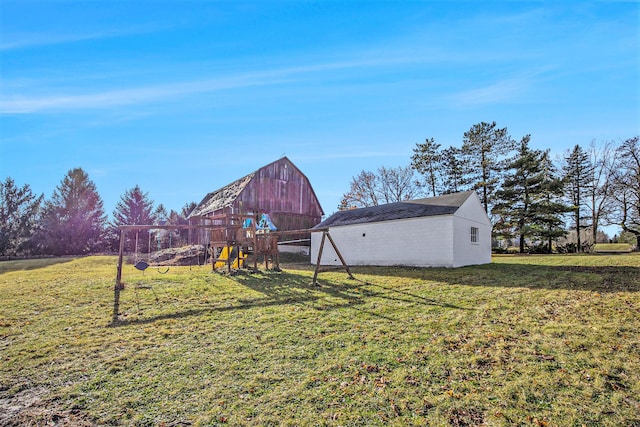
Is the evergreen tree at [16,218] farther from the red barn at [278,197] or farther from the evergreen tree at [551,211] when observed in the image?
the evergreen tree at [551,211]

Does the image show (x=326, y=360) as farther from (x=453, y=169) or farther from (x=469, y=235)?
(x=453, y=169)

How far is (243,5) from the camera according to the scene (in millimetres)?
8820

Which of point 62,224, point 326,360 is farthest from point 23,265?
point 326,360

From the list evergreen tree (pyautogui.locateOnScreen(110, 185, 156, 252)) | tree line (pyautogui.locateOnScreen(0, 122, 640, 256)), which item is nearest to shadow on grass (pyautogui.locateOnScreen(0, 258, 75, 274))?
tree line (pyautogui.locateOnScreen(0, 122, 640, 256))

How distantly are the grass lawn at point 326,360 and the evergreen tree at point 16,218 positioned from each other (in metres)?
29.7

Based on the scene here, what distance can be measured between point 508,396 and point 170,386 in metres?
4.12

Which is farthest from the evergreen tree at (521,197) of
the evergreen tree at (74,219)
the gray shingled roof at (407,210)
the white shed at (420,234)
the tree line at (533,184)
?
the evergreen tree at (74,219)

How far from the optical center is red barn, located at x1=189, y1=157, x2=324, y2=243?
2638cm

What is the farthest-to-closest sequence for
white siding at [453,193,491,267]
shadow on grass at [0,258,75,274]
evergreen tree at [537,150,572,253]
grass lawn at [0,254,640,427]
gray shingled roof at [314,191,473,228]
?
evergreen tree at [537,150,572,253], shadow on grass at [0,258,75,274], gray shingled roof at [314,191,473,228], white siding at [453,193,491,267], grass lawn at [0,254,640,427]

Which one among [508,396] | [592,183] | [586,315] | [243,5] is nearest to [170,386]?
[508,396]

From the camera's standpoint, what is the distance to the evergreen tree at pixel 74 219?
31453mm

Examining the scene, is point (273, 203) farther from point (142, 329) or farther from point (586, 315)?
Answer: point (586, 315)

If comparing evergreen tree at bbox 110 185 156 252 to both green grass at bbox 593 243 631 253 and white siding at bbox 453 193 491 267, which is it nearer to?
white siding at bbox 453 193 491 267

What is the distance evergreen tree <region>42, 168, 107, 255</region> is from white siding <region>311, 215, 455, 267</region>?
28694 millimetres
